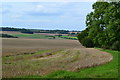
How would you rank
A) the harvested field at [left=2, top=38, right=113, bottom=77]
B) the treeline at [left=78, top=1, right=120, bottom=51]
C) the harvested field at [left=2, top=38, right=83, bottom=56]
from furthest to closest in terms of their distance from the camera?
the harvested field at [left=2, top=38, right=83, bottom=56] < the treeline at [left=78, top=1, right=120, bottom=51] < the harvested field at [left=2, top=38, right=113, bottom=77]

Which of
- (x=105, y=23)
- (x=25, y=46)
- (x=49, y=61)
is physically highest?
(x=105, y=23)

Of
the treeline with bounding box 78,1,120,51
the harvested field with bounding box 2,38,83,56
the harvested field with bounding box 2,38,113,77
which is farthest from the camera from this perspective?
the harvested field with bounding box 2,38,83,56

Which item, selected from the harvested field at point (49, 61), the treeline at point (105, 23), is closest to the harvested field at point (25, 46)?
the harvested field at point (49, 61)

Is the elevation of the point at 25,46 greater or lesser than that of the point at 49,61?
lesser

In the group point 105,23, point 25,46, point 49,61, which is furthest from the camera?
point 25,46

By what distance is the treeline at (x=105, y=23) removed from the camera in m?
31.5

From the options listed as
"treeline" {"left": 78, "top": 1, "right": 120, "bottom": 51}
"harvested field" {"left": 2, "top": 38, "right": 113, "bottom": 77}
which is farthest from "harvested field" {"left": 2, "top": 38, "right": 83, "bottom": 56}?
"treeline" {"left": 78, "top": 1, "right": 120, "bottom": 51}

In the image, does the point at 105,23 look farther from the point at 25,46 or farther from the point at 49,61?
the point at 25,46

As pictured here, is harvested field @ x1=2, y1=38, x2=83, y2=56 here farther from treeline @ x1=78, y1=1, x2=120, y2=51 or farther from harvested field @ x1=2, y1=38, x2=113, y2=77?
treeline @ x1=78, y1=1, x2=120, y2=51

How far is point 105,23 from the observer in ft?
115

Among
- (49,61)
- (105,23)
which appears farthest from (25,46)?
(49,61)

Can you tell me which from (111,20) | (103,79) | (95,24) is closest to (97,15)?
(95,24)

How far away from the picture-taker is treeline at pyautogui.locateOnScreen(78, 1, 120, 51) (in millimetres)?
31531

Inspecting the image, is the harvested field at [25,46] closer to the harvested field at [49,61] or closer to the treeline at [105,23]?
the harvested field at [49,61]
